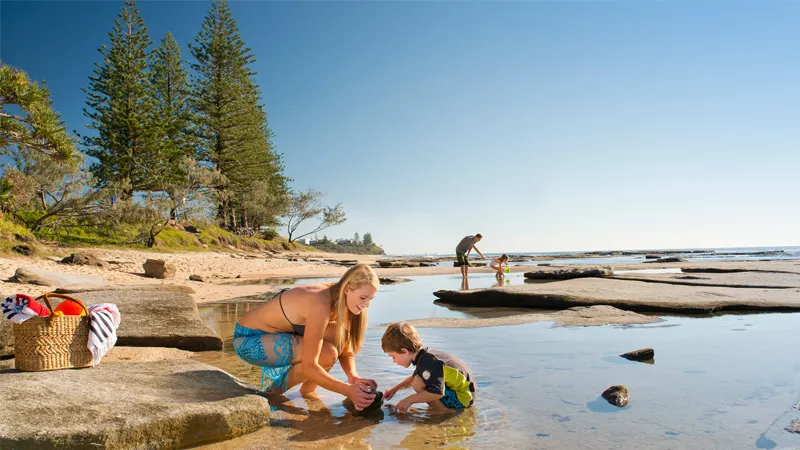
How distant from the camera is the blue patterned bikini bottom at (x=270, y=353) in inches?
130

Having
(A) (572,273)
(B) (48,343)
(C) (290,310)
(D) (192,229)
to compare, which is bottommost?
(A) (572,273)

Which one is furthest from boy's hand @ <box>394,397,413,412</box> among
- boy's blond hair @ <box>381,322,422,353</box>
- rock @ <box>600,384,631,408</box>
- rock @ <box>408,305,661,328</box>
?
rock @ <box>408,305,661,328</box>

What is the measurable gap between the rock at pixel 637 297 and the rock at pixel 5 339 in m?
6.38

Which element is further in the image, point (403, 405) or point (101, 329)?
point (101, 329)

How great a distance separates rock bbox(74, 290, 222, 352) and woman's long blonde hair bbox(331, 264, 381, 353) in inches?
82.9

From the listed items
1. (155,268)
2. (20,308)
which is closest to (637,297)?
(20,308)

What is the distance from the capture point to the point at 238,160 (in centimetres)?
3747

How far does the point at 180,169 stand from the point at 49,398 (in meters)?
31.8

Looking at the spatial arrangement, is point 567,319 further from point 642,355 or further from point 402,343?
point 402,343

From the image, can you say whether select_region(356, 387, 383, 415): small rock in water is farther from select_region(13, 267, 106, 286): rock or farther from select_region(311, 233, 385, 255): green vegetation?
select_region(311, 233, 385, 255): green vegetation

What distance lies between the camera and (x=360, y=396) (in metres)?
2.83

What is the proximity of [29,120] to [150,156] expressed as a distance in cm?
2070

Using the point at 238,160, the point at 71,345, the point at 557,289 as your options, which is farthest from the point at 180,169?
the point at 71,345

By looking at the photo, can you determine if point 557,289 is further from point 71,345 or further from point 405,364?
point 71,345
